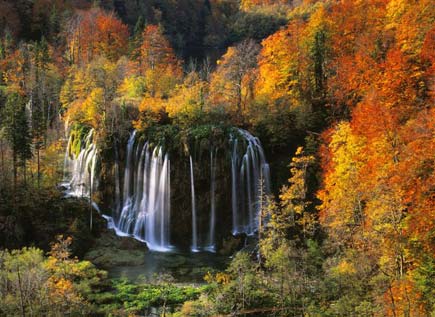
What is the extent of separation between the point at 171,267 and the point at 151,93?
832 inches

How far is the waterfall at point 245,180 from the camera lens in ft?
124

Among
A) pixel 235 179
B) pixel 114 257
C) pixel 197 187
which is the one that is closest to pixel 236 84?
pixel 235 179

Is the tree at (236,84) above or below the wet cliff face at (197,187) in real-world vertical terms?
above

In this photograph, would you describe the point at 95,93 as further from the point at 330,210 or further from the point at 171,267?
the point at 330,210

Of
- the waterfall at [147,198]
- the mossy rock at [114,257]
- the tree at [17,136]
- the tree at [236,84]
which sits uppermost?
the tree at [236,84]

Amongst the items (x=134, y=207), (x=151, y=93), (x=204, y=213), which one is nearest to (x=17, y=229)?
(x=134, y=207)

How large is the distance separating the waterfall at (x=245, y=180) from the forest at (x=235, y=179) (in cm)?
12

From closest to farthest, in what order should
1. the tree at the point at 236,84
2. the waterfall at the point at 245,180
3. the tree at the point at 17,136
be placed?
the tree at the point at 17,136 → the waterfall at the point at 245,180 → the tree at the point at 236,84

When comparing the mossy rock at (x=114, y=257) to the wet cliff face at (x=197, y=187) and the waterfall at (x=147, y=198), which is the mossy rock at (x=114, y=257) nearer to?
the waterfall at (x=147, y=198)

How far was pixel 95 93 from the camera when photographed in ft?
145

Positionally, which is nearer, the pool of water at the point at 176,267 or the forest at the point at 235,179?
the forest at the point at 235,179

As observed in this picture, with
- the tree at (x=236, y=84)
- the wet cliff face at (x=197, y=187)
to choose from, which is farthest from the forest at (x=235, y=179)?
the tree at (x=236, y=84)

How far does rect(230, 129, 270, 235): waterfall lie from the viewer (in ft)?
124

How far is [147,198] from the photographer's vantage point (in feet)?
128
